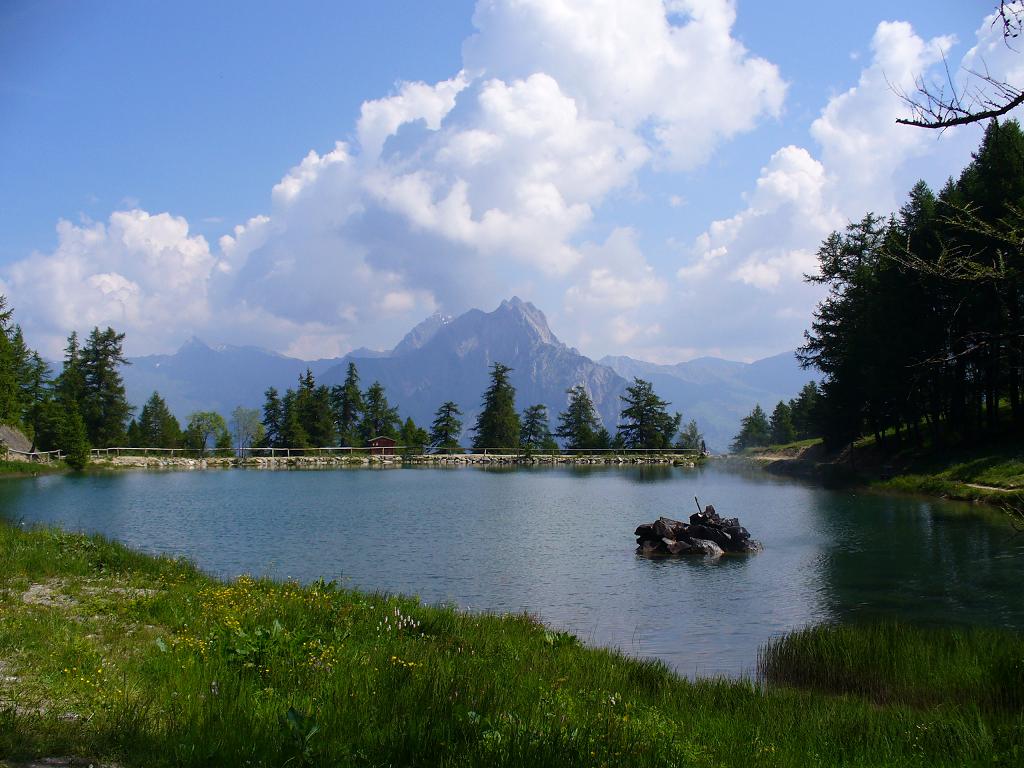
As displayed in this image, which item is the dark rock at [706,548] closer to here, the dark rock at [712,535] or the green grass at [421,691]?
the dark rock at [712,535]

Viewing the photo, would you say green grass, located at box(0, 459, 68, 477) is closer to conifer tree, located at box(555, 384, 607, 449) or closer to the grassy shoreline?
the grassy shoreline

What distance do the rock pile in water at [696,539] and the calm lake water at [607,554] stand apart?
1.18 meters

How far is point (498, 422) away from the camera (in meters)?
115

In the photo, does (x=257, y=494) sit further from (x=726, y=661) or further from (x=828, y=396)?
(x=828, y=396)

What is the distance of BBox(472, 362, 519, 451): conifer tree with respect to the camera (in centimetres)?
11419

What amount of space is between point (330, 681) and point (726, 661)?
A: 358 inches

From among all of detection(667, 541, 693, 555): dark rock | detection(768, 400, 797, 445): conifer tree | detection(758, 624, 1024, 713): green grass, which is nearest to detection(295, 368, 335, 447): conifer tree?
detection(768, 400, 797, 445): conifer tree

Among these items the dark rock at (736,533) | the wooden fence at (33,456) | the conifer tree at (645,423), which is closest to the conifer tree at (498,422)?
the conifer tree at (645,423)

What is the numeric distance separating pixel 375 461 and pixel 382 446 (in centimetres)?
717

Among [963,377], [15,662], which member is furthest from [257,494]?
[963,377]

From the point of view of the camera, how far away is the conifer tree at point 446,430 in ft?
370

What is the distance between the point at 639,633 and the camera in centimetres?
1680

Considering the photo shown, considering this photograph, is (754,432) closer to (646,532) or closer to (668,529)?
(646,532)

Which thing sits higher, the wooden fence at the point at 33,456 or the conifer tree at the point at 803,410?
the conifer tree at the point at 803,410
